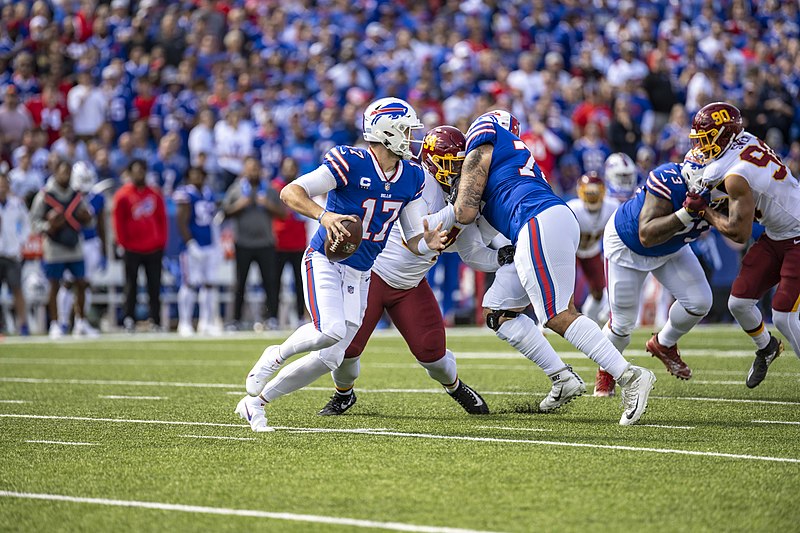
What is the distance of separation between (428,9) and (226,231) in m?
6.41

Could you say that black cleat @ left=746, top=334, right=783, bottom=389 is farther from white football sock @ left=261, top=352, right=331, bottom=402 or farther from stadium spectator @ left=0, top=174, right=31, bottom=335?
stadium spectator @ left=0, top=174, right=31, bottom=335

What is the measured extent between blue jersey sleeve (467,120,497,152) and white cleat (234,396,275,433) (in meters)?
1.79

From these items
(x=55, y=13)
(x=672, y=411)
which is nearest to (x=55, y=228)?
(x=55, y=13)

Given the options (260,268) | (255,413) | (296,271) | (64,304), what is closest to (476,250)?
(255,413)

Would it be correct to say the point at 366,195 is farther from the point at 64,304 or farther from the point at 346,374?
the point at 64,304

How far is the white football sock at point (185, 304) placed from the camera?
14430 mm

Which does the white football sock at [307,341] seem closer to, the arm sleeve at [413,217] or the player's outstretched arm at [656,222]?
the arm sleeve at [413,217]

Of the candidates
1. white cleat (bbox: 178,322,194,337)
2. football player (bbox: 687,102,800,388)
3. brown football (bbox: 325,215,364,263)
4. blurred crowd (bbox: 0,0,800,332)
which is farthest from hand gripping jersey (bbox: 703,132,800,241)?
white cleat (bbox: 178,322,194,337)

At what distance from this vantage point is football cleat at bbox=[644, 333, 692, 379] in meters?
7.53

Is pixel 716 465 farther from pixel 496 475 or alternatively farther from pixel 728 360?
pixel 728 360

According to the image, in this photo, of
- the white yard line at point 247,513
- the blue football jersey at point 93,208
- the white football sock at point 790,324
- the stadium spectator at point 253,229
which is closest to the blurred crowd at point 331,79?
the blue football jersey at point 93,208

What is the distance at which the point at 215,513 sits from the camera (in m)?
4.17

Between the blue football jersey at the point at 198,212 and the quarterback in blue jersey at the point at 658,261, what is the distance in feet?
25.8

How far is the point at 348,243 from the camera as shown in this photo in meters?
5.82
